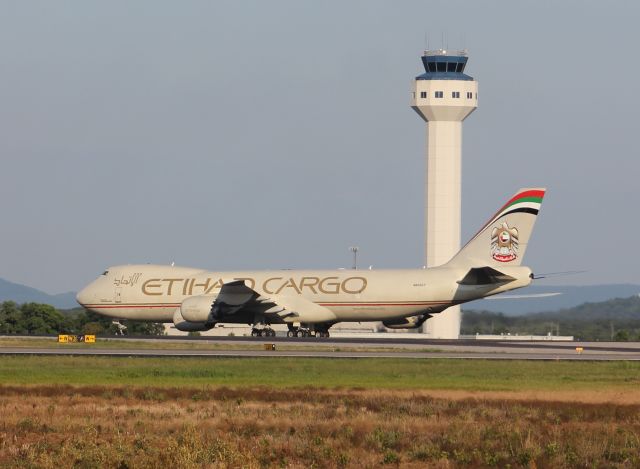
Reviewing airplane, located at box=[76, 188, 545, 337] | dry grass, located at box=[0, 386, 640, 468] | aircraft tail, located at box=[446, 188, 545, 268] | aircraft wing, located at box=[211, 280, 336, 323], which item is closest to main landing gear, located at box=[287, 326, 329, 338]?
airplane, located at box=[76, 188, 545, 337]

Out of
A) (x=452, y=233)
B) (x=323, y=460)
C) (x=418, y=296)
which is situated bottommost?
(x=323, y=460)

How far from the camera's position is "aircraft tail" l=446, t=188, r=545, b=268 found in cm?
6988

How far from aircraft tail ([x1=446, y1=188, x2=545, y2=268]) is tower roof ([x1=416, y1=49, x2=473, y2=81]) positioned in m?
34.1

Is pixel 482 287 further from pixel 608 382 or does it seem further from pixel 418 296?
pixel 608 382

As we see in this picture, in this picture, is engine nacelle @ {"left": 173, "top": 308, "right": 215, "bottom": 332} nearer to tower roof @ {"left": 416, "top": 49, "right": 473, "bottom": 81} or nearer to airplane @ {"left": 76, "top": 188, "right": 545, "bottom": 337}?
airplane @ {"left": 76, "top": 188, "right": 545, "bottom": 337}

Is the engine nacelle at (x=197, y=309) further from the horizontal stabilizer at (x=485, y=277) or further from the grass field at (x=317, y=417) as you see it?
the grass field at (x=317, y=417)

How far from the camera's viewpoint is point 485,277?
66.0 m

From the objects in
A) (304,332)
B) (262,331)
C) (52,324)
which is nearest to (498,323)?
(304,332)

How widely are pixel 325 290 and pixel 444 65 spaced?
38561 mm

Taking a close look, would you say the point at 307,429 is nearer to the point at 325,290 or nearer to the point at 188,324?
the point at 325,290

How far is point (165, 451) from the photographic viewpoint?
22422 millimetres

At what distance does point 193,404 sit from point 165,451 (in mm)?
7710

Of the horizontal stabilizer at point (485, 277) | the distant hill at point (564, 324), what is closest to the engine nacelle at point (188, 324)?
the horizontal stabilizer at point (485, 277)

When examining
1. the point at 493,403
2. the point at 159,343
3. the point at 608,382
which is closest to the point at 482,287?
the point at 159,343
